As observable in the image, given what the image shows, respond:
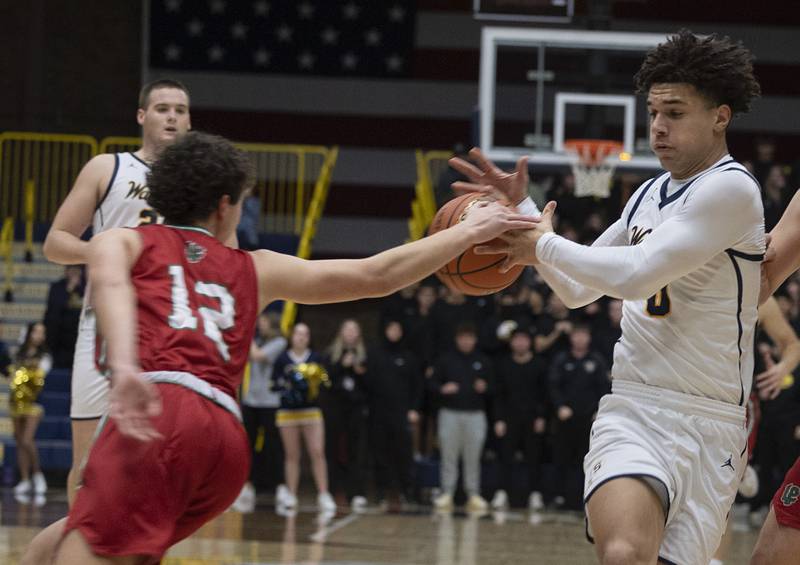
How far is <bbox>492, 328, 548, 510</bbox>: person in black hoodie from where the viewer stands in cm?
1380

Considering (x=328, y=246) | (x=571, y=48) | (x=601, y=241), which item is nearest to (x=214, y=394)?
(x=601, y=241)

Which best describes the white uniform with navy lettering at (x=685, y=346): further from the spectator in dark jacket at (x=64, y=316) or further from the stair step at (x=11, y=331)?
the stair step at (x=11, y=331)

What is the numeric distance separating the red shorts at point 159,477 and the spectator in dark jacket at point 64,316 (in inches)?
462

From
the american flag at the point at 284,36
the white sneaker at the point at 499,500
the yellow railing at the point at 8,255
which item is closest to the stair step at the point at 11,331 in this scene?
the yellow railing at the point at 8,255

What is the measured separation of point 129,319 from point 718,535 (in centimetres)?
202

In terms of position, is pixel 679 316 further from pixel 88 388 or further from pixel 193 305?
pixel 88 388

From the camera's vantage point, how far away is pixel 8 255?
17203 millimetres

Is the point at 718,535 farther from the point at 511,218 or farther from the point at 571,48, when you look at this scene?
the point at 571,48

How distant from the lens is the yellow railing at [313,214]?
1570cm

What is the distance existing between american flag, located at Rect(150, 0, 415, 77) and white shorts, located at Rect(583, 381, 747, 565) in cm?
1506

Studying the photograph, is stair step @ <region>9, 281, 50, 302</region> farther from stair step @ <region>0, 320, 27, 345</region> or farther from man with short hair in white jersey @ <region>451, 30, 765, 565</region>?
man with short hair in white jersey @ <region>451, 30, 765, 565</region>

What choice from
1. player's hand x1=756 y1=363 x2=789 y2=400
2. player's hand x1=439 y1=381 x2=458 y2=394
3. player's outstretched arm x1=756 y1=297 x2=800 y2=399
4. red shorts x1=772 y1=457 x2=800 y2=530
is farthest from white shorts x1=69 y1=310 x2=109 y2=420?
player's hand x1=439 y1=381 x2=458 y2=394

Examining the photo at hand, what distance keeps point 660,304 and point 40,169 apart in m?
16.2

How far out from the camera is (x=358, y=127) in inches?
752
